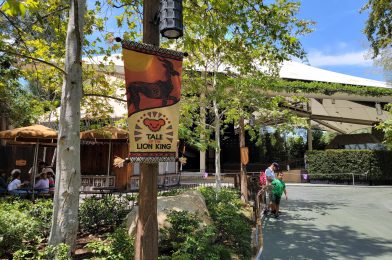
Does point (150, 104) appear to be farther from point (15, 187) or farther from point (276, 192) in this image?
point (15, 187)

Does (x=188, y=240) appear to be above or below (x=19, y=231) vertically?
below

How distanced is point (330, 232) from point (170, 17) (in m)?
7.39

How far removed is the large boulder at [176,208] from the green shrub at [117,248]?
118cm

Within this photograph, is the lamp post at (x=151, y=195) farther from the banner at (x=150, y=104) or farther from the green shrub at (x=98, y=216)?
the green shrub at (x=98, y=216)

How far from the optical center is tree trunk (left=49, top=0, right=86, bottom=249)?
516 cm

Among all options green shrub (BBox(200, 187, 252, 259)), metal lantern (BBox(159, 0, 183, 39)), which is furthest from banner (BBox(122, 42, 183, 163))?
green shrub (BBox(200, 187, 252, 259))

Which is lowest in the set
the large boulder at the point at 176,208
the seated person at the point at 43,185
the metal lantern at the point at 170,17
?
the large boulder at the point at 176,208

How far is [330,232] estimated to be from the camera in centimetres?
931

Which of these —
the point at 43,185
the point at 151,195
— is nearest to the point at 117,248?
the point at 151,195

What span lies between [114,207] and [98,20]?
4.85m

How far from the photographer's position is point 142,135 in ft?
14.3

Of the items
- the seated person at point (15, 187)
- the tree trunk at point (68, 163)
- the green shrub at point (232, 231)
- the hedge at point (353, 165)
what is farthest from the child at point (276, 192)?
the hedge at point (353, 165)

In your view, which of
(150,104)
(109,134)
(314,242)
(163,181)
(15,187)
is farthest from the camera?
(163,181)

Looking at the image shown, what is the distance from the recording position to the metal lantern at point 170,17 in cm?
445
